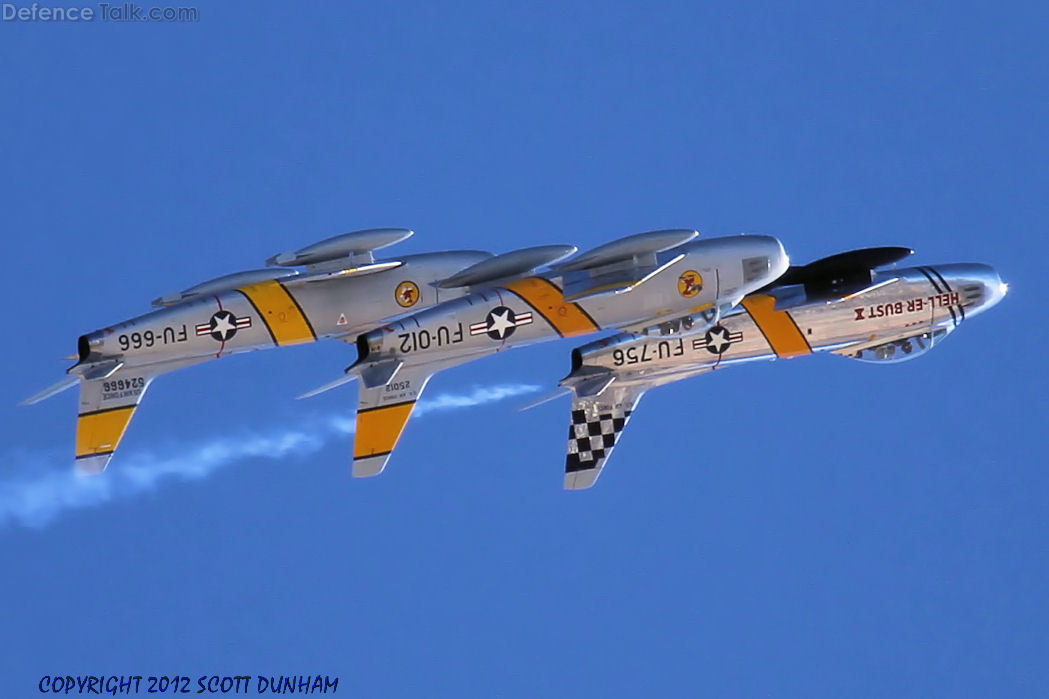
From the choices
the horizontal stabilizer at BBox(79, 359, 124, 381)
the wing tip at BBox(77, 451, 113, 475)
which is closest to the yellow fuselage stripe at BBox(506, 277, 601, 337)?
the horizontal stabilizer at BBox(79, 359, 124, 381)

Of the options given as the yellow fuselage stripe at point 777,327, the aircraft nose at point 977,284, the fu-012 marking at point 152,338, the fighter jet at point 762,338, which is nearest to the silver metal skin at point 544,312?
the fighter jet at point 762,338

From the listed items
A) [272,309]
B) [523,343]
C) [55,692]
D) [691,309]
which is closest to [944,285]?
[691,309]

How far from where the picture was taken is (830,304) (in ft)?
179

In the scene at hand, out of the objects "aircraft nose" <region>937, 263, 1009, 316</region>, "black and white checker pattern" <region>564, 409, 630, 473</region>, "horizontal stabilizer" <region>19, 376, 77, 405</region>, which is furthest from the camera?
"aircraft nose" <region>937, 263, 1009, 316</region>

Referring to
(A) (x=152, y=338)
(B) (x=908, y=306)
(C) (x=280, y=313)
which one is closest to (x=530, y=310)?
(C) (x=280, y=313)

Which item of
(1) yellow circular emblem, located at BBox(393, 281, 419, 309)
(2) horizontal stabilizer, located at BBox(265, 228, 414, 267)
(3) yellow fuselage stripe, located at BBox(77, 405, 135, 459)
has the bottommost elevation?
(3) yellow fuselage stripe, located at BBox(77, 405, 135, 459)

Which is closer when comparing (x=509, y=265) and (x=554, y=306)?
(x=554, y=306)

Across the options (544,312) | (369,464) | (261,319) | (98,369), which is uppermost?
(261,319)

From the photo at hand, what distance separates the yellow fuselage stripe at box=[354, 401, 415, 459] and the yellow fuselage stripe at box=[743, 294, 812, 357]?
8236mm

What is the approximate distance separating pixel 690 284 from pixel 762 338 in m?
3.11

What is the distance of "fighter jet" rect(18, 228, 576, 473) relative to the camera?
51.6 m

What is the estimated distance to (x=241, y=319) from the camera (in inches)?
2040

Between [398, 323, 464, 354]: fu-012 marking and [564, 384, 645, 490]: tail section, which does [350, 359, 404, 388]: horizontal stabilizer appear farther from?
[564, 384, 645, 490]: tail section

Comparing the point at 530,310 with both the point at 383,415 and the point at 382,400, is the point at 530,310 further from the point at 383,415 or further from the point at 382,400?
the point at 383,415
